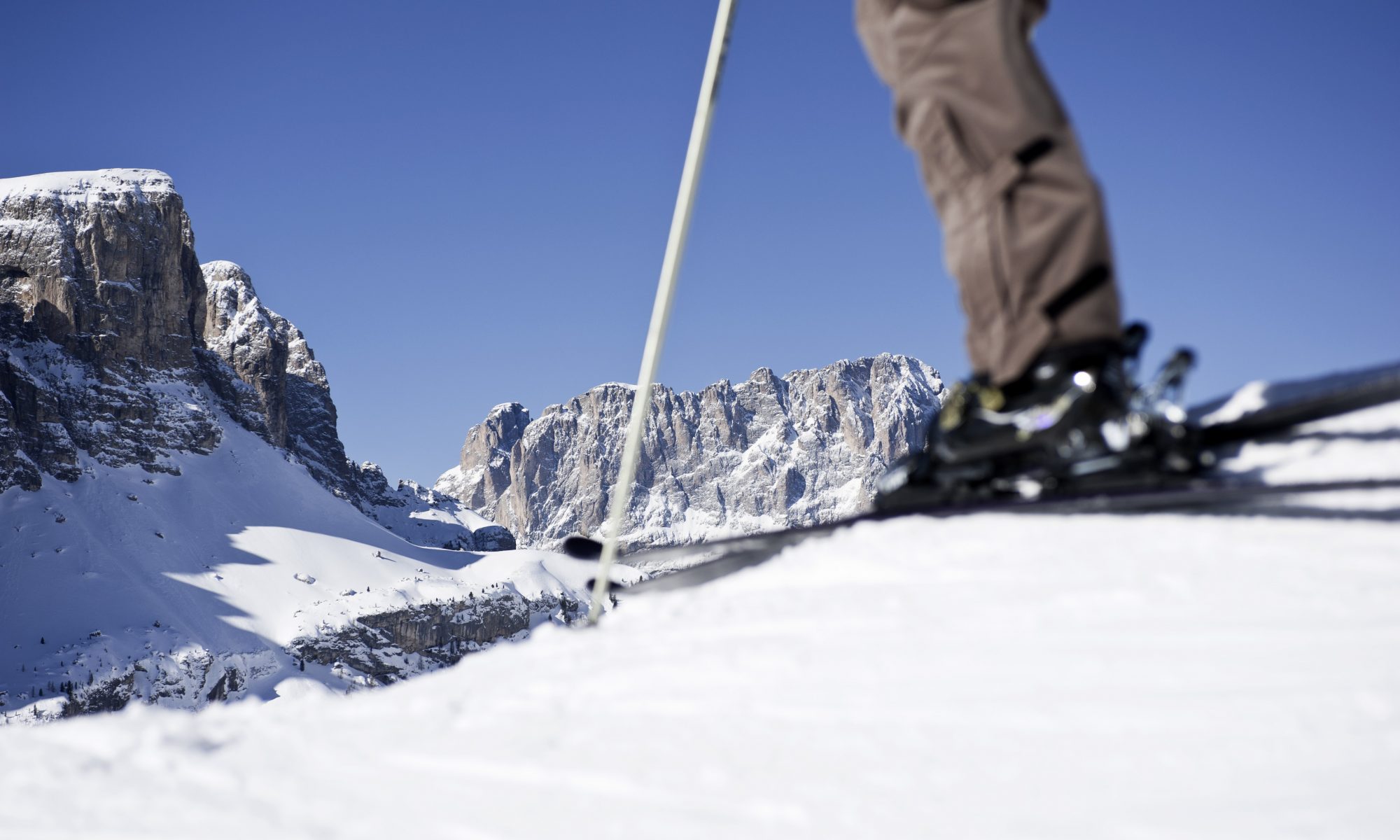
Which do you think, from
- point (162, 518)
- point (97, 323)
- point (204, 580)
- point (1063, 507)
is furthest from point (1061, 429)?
point (97, 323)

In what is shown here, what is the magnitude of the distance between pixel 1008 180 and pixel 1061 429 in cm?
46

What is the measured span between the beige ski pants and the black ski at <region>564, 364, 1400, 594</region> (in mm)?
292

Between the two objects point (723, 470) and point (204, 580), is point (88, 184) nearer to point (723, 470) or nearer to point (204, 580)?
point (204, 580)

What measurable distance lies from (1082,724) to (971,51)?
4.14 feet

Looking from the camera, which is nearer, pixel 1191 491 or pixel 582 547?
pixel 1191 491

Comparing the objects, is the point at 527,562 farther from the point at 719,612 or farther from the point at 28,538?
the point at 719,612

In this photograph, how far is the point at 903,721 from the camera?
1.13 meters

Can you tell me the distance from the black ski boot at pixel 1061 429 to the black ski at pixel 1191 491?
4 centimetres

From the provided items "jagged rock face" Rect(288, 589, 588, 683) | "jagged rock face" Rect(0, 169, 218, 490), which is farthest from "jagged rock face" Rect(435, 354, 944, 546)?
"jagged rock face" Rect(0, 169, 218, 490)

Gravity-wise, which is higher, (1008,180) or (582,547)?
(1008,180)

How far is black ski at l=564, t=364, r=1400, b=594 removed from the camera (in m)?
1.49

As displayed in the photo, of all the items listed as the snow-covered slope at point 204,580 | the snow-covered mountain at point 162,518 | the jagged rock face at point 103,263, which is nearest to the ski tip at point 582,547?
the snow-covered mountain at point 162,518

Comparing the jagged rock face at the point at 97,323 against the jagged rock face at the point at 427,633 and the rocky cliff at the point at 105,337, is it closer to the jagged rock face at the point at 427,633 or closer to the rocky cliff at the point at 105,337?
the rocky cliff at the point at 105,337

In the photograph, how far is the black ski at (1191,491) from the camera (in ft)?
4.90
